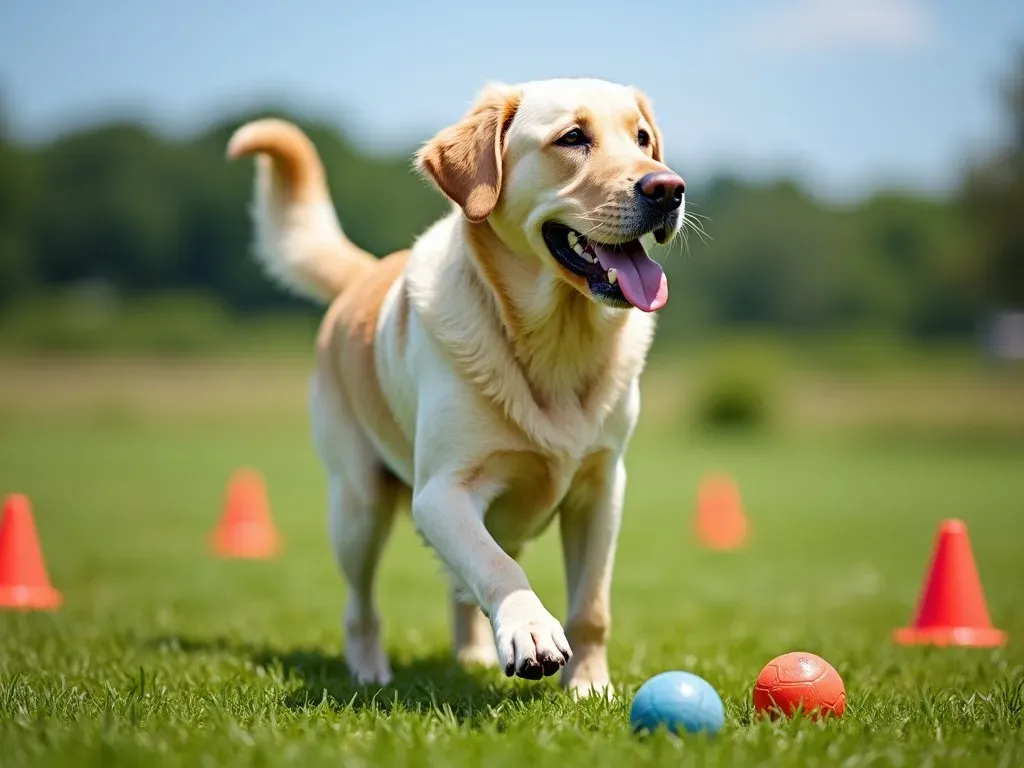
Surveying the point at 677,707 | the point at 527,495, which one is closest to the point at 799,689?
the point at 677,707

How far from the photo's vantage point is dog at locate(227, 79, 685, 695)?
414cm

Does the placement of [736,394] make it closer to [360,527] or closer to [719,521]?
[719,521]

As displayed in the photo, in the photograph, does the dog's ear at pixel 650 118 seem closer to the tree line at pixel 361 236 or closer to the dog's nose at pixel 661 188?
the dog's nose at pixel 661 188

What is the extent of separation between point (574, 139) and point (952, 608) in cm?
361

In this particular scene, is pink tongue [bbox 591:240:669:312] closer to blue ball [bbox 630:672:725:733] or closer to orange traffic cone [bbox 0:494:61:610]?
blue ball [bbox 630:672:725:733]

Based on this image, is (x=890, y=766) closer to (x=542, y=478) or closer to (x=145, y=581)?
(x=542, y=478)

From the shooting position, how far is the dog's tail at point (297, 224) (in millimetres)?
6250

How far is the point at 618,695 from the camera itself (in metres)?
4.19

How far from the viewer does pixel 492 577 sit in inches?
154

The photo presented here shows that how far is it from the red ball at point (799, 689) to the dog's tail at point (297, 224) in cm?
324

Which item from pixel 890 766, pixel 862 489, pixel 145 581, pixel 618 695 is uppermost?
pixel 890 766

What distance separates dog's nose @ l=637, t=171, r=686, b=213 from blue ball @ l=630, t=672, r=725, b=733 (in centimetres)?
162

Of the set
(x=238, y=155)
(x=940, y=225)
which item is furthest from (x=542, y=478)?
(x=940, y=225)

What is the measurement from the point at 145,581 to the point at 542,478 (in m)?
5.65
